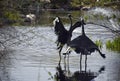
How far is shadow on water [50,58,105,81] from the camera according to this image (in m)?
11.7

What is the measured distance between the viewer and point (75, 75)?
12.1m

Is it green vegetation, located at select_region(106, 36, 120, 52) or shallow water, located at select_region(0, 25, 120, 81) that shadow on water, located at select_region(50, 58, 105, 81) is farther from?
green vegetation, located at select_region(106, 36, 120, 52)

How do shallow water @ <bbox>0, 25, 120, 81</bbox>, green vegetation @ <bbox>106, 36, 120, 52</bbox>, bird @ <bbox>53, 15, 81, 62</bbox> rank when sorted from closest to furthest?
shallow water @ <bbox>0, 25, 120, 81</bbox>
green vegetation @ <bbox>106, 36, 120, 52</bbox>
bird @ <bbox>53, 15, 81, 62</bbox>

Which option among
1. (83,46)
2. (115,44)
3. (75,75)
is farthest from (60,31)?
(75,75)

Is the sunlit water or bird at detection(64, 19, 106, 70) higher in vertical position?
bird at detection(64, 19, 106, 70)

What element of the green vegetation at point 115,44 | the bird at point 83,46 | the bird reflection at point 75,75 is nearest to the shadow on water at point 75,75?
the bird reflection at point 75,75

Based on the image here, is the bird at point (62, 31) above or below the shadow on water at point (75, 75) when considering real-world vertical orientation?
above

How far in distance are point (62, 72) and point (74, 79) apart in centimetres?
91

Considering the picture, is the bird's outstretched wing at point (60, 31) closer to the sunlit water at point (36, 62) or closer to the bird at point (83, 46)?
the sunlit water at point (36, 62)

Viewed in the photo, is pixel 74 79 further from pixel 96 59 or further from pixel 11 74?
pixel 96 59

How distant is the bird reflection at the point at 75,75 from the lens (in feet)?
38.3

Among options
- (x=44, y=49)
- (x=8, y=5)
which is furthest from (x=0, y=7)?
(x=44, y=49)

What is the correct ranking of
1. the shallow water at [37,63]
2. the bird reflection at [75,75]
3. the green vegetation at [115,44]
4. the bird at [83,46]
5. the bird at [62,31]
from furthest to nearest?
the bird at [62,31]
the bird at [83,46]
the green vegetation at [115,44]
the bird reflection at [75,75]
the shallow water at [37,63]

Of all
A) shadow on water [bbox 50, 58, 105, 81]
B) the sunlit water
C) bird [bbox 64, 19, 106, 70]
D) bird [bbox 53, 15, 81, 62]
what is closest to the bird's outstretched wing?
bird [bbox 53, 15, 81, 62]
